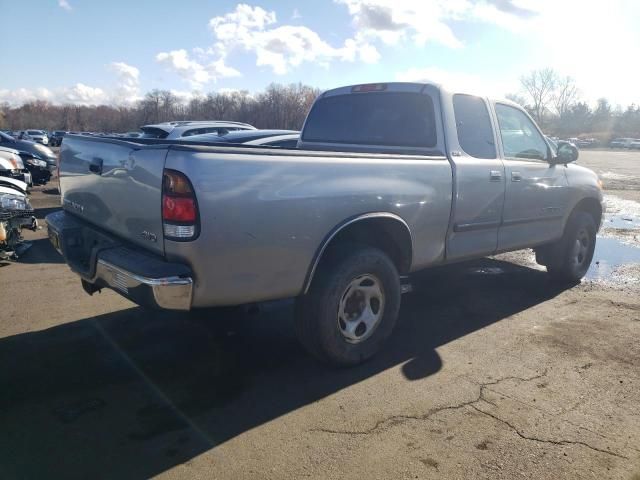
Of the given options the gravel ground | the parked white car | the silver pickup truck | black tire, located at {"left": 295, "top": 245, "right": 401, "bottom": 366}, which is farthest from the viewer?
the parked white car

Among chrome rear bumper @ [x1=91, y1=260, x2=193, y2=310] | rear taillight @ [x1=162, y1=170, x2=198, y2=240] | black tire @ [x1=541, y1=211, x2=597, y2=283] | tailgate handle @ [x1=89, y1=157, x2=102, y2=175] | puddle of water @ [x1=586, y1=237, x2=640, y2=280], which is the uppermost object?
tailgate handle @ [x1=89, y1=157, x2=102, y2=175]

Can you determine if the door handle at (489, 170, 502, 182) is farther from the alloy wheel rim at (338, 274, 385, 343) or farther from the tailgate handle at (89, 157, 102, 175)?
the tailgate handle at (89, 157, 102, 175)

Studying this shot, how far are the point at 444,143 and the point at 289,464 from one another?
289 centimetres

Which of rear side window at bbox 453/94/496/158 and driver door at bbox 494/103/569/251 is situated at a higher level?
rear side window at bbox 453/94/496/158

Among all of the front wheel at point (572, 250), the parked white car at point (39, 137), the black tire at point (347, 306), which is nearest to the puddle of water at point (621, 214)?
the front wheel at point (572, 250)

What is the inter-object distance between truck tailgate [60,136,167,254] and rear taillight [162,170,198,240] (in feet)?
0.24

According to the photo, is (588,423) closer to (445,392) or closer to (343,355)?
(445,392)

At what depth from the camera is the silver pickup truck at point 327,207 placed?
111 inches

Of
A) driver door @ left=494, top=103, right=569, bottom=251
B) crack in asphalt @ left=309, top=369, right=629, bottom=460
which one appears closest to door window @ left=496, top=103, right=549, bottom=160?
driver door @ left=494, top=103, right=569, bottom=251

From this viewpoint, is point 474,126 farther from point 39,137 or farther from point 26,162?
point 39,137

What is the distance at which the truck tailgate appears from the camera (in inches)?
114

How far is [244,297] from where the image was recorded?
3.06 meters

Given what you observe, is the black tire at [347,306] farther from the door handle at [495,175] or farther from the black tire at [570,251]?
the black tire at [570,251]

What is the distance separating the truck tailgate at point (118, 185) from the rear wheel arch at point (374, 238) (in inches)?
41.4
